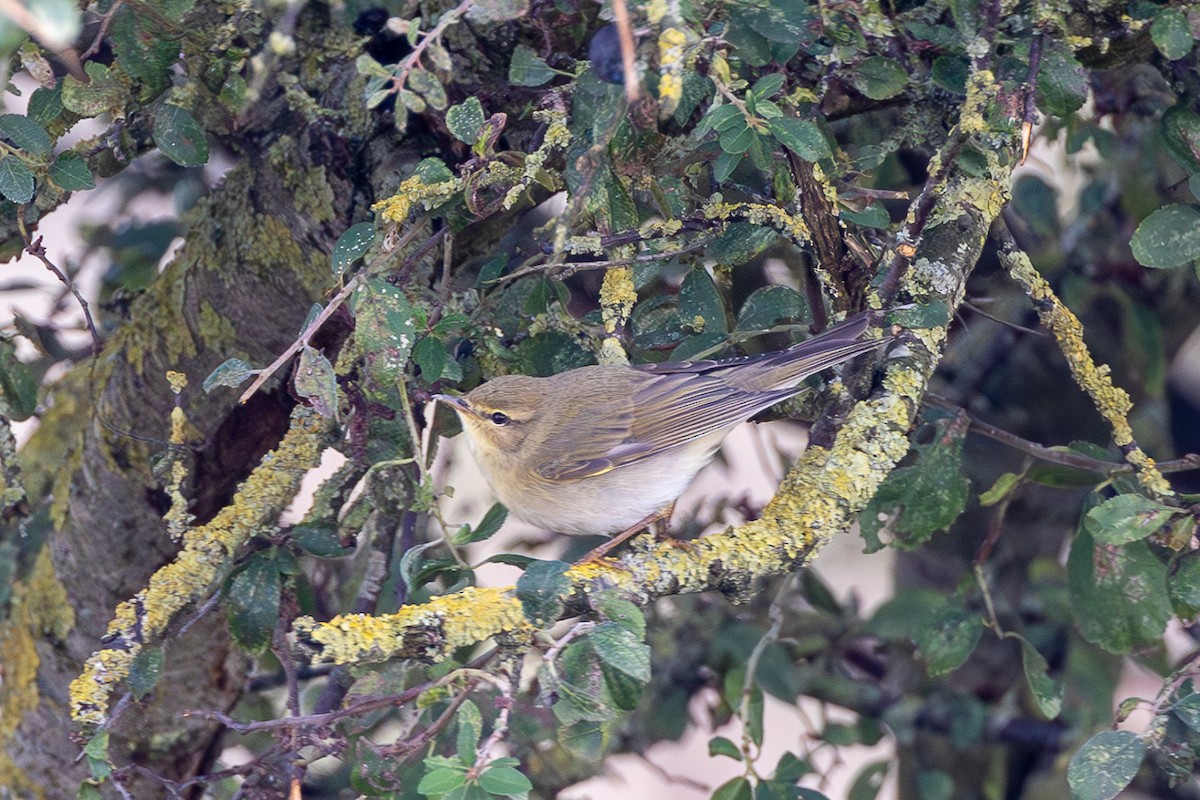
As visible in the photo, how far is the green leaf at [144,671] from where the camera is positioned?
2047 millimetres

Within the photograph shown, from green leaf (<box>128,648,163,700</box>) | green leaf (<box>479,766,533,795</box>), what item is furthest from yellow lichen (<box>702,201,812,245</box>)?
green leaf (<box>128,648,163,700</box>)

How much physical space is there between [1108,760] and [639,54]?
1.43 metres

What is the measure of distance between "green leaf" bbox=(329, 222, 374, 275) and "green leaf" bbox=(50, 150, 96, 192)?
1.72 ft

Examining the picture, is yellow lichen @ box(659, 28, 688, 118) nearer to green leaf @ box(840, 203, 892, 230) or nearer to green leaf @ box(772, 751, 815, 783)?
green leaf @ box(840, 203, 892, 230)

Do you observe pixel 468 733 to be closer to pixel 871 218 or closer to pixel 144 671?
pixel 144 671

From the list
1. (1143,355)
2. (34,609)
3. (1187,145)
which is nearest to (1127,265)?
(1143,355)

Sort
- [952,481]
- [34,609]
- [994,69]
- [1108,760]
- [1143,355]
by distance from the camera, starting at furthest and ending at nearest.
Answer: [1143,355]
[34,609]
[952,481]
[994,69]
[1108,760]

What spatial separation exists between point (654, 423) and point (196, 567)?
3.82 feet

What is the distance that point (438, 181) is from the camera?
6.55 ft

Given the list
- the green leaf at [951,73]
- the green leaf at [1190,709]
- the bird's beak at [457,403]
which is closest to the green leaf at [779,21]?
the green leaf at [951,73]

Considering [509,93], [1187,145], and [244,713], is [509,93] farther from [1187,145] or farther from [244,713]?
[244,713]

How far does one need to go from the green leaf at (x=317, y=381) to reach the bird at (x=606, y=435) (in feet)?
2.32

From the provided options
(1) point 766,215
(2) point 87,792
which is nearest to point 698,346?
(1) point 766,215

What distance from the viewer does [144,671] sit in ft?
6.76
